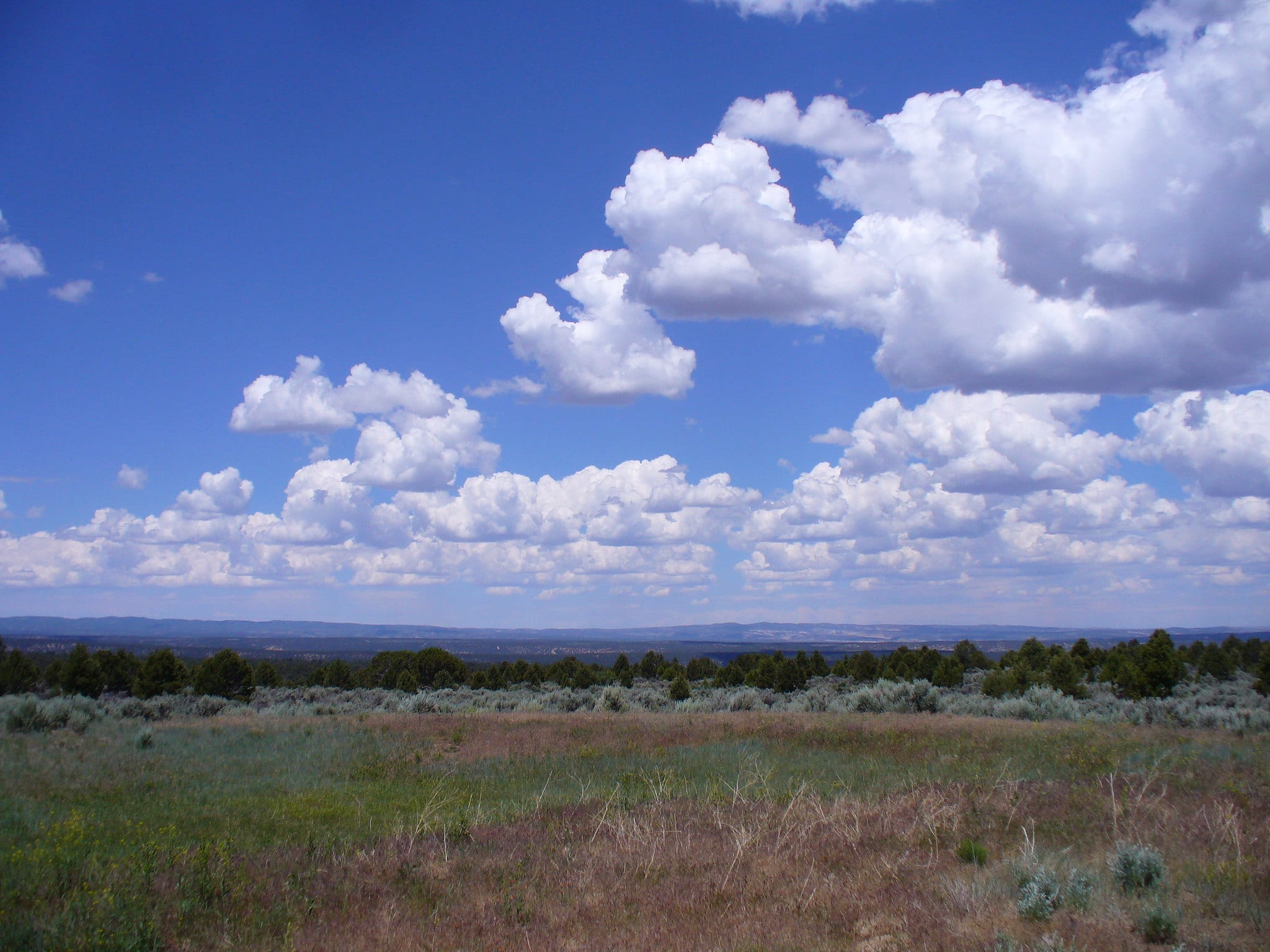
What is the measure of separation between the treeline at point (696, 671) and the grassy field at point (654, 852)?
2013 centimetres

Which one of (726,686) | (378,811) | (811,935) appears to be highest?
(811,935)

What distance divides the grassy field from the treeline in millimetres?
Answer: 20132

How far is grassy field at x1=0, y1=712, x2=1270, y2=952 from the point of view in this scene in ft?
23.1

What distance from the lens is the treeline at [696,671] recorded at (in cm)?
3512

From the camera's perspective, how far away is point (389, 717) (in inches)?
1107

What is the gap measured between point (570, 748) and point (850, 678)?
101 ft

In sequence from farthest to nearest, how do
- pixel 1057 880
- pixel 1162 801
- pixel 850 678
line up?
pixel 850 678, pixel 1162 801, pixel 1057 880

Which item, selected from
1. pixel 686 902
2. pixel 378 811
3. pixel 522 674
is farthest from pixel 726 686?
pixel 686 902

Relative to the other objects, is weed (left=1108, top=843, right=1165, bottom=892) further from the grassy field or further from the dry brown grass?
the dry brown grass

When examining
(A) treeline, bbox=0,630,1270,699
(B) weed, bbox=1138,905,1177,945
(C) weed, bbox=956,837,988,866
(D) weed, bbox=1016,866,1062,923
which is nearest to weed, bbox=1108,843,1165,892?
(D) weed, bbox=1016,866,1062,923

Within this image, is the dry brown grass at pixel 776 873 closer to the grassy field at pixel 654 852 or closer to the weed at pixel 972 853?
the grassy field at pixel 654 852

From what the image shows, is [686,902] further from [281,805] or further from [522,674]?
[522,674]

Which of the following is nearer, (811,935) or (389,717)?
(811,935)

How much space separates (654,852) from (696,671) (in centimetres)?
4934
